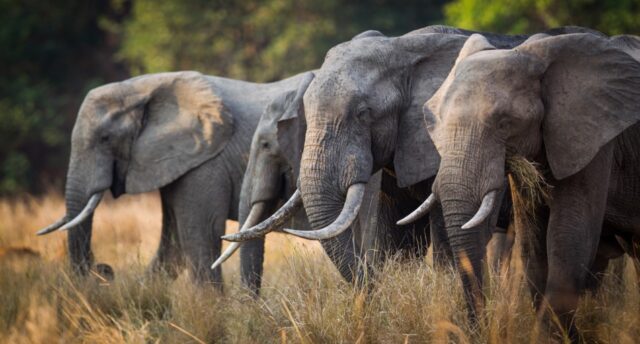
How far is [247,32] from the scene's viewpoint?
20844 mm

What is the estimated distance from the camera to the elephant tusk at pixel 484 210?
16.8 ft

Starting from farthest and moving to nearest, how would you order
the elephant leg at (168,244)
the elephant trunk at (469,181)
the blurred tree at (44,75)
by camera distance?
1. the blurred tree at (44,75)
2. the elephant leg at (168,244)
3. the elephant trunk at (469,181)

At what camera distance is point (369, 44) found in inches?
263

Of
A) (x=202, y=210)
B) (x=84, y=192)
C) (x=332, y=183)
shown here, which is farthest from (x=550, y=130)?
(x=84, y=192)

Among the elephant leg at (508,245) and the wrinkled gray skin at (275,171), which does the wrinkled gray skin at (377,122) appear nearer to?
the wrinkled gray skin at (275,171)

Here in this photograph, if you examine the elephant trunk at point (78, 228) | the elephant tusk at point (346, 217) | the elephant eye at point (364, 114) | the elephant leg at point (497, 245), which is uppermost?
the elephant eye at point (364, 114)

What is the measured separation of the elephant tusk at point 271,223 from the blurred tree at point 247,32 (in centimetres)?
1278

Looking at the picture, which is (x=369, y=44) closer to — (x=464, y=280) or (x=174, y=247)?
(x=464, y=280)

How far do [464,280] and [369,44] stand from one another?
6.11 feet

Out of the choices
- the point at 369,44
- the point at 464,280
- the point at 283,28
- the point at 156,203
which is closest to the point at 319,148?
the point at 369,44

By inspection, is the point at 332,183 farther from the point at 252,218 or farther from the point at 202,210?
the point at 202,210

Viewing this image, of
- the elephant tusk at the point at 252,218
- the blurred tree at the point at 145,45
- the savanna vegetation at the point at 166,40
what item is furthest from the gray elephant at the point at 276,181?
the blurred tree at the point at 145,45

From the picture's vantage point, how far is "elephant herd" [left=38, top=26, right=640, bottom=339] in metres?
5.45

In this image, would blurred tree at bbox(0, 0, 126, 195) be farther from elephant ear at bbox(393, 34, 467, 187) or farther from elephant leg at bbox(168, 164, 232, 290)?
elephant ear at bbox(393, 34, 467, 187)
